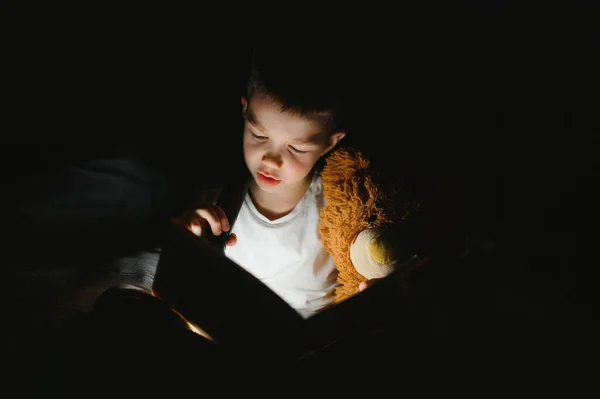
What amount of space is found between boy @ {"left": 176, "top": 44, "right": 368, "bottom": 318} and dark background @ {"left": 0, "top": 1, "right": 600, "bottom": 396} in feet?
0.34

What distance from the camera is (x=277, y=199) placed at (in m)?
0.89

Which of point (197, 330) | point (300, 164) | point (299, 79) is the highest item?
point (299, 79)

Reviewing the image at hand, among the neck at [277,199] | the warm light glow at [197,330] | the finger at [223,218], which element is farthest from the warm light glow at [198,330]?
the neck at [277,199]

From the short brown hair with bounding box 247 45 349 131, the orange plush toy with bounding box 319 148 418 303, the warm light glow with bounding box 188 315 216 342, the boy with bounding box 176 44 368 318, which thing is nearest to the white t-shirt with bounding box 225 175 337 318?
the boy with bounding box 176 44 368 318

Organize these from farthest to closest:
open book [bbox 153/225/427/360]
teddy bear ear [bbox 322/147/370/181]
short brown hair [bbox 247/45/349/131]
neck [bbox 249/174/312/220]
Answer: neck [bbox 249/174/312/220] < teddy bear ear [bbox 322/147/370/181] < short brown hair [bbox 247/45/349/131] < open book [bbox 153/225/427/360]

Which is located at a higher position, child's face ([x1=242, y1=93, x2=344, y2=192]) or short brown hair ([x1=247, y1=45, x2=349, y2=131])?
short brown hair ([x1=247, y1=45, x2=349, y2=131])

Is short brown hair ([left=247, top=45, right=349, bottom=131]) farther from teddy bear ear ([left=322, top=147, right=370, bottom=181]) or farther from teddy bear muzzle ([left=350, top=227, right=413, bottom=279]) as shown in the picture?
teddy bear muzzle ([left=350, top=227, right=413, bottom=279])

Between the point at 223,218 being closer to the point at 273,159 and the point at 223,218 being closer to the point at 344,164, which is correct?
the point at 273,159

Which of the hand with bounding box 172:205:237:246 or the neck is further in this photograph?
the neck

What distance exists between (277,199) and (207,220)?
24cm

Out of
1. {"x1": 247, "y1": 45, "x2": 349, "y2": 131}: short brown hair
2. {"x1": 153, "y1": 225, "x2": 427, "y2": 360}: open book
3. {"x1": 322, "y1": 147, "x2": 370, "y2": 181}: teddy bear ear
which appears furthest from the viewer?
{"x1": 322, "y1": 147, "x2": 370, "y2": 181}: teddy bear ear

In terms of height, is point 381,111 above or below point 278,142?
above

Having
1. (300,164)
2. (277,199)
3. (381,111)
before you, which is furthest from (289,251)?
(381,111)

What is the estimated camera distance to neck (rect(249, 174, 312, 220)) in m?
0.89
